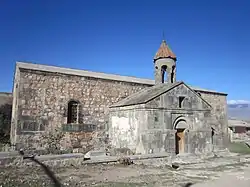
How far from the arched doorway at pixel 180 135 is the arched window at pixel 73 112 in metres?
6.84

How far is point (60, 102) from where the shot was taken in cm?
1460

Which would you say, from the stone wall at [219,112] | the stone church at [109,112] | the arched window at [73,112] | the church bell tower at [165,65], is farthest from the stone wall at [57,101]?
the stone wall at [219,112]

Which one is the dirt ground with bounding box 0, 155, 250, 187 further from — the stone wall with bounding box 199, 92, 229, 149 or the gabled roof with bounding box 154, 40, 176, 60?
the stone wall with bounding box 199, 92, 229, 149

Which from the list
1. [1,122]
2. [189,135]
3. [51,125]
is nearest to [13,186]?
[51,125]

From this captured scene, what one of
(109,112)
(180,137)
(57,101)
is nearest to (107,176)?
(57,101)

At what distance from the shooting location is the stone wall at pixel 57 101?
13.4 meters

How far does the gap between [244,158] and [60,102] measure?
1256 cm

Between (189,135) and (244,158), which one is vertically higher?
(189,135)

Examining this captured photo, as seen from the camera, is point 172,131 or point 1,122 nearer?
point 172,131

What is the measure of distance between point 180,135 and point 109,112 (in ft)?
17.7

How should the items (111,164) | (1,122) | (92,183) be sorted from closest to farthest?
1. (92,183)
2. (111,164)
3. (1,122)

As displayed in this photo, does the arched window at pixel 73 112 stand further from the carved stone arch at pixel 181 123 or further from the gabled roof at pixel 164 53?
the gabled roof at pixel 164 53

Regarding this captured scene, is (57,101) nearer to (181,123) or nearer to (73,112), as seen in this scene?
(73,112)

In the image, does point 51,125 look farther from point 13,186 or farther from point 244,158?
point 244,158
